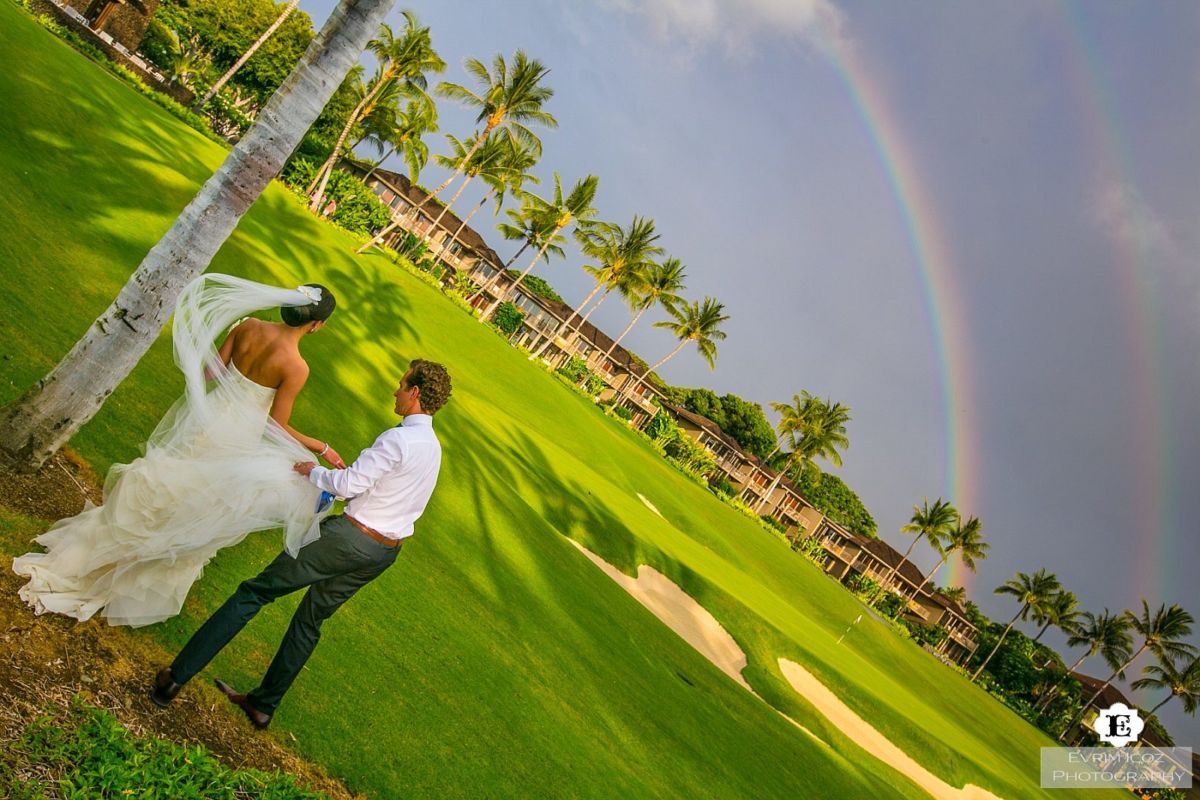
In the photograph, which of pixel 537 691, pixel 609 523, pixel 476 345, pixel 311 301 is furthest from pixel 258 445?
pixel 476 345

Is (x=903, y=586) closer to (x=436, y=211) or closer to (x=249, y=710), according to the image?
(x=436, y=211)

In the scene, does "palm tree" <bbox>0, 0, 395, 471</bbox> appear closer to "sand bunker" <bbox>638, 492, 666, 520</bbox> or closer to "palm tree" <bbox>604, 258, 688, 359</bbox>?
"sand bunker" <bbox>638, 492, 666, 520</bbox>

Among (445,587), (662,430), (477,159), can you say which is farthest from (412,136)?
(445,587)

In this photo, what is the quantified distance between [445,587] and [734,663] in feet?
43.1

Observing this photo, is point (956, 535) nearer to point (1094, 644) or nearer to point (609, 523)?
point (1094, 644)

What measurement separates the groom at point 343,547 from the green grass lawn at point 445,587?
22.2 inches

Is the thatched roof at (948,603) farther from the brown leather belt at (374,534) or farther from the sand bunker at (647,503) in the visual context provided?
the brown leather belt at (374,534)

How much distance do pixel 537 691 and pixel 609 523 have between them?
1288cm

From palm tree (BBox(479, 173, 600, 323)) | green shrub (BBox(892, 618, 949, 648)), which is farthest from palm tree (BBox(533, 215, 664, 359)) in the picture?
green shrub (BBox(892, 618, 949, 648))

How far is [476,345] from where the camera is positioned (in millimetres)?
42844

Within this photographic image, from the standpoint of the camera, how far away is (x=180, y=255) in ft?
20.8

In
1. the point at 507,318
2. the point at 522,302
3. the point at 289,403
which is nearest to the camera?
the point at 289,403

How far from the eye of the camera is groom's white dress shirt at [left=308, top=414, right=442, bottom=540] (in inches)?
200

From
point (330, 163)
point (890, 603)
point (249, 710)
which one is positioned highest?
point (890, 603)
